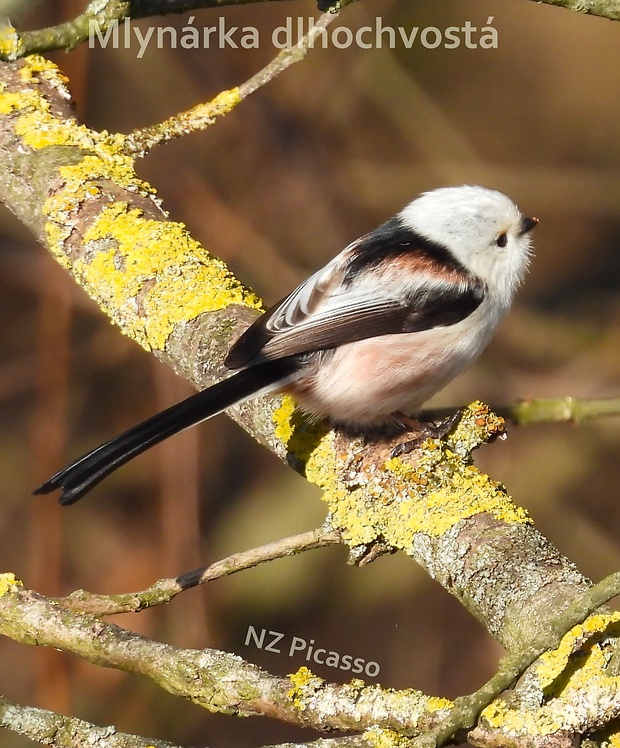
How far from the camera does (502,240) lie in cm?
257

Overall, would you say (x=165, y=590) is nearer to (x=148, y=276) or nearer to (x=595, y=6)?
(x=148, y=276)

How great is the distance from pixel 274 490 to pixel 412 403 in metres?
1.80

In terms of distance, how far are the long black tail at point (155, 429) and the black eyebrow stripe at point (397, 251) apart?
416 millimetres

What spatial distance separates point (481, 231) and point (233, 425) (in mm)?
2070

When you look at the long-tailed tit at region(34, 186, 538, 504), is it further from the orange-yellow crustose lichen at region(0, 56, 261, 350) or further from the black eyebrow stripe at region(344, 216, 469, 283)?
the orange-yellow crustose lichen at region(0, 56, 261, 350)

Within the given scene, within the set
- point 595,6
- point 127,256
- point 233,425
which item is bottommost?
point 233,425

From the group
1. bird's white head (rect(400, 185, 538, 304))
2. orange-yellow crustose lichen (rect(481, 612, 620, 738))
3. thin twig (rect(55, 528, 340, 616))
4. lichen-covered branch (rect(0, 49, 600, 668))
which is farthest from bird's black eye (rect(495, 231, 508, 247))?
orange-yellow crustose lichen (rect(481, 612, 620, 738))

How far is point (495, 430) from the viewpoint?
2.10 metres

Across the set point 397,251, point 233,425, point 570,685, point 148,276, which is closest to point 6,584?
point 148,276

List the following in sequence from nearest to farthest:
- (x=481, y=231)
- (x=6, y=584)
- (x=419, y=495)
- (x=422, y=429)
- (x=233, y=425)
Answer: (x=6, y=584) < (x=419, y=495) < (x=422, y=429) < (x=481, y=231) < (x=233, y=425)

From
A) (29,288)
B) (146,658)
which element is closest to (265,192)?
(29,288)

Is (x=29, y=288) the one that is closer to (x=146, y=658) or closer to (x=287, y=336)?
(x=287, y=336)

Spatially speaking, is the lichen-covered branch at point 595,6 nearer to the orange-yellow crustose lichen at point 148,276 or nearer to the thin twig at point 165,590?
the orange-yellow crustose lichen at point 148,276

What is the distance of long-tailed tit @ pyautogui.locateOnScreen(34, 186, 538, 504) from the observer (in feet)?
7.17
